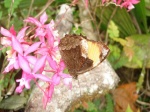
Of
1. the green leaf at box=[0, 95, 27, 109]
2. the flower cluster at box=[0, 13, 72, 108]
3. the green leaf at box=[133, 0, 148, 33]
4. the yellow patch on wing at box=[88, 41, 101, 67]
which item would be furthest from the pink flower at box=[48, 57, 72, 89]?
the green leaf at box=[133, 0, 148, 33]

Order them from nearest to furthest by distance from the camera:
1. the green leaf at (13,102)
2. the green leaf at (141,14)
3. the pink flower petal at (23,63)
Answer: the pink flower petal at (23,63) < the green leaf at (13,102) < the green leaf at (141,14)

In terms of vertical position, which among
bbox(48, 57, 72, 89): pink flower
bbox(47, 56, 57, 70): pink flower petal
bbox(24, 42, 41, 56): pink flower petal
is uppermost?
bbox(24, 42, 41, 56): pink flower petal

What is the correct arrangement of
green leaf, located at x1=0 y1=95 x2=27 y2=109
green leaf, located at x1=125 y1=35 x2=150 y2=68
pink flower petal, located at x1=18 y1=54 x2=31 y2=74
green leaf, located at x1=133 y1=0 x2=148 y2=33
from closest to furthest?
pink flower petal, located at x1=18 y1=54 x2=31 y2=74, green leaf, located at x1=0 y1=95 x2=27 y2=109, green leaf, located at x1=133 y1=0 x2=148 y2=33, green leaf, located at x1=125 y1=35 x2=150 y2=68

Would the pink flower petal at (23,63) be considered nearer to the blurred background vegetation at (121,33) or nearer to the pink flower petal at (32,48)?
the pink flower petal at (32,48)

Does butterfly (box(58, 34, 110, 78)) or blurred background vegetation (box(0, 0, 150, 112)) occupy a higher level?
butterfly (box(58, 34, 110, 78))

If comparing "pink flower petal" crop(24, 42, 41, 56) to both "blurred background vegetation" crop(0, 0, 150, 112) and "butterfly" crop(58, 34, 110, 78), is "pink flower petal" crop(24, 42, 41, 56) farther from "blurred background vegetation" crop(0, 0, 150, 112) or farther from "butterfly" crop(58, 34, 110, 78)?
"blurred background vegetation" crop(0, 0, 150, 112)

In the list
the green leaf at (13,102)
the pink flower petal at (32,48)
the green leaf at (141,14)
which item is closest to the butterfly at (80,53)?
the pink flower petal at (32,48)

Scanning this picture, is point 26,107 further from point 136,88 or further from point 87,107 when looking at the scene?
point 136,88

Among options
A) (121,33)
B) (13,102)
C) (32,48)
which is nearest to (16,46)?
(32,48)
